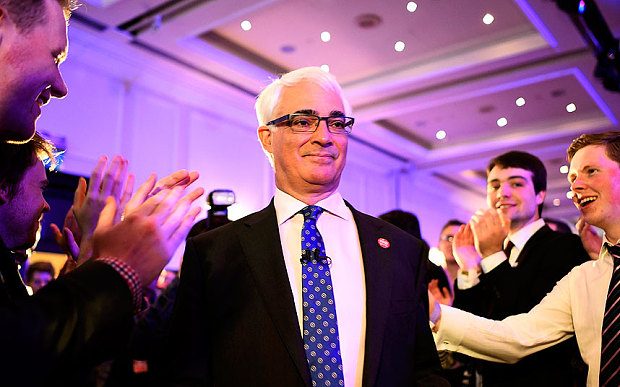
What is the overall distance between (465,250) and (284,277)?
1.51 m

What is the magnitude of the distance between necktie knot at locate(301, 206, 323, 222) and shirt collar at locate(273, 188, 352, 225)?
0.7 inches

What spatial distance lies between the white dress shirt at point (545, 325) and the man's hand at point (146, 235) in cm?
136

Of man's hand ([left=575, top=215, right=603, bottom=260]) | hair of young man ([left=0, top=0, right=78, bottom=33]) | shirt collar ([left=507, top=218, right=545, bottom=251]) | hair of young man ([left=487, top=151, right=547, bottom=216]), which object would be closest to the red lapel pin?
hair of young man ([left=0, top=0, right=78, bottom=33])

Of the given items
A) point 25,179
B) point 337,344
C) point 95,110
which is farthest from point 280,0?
point 337,344

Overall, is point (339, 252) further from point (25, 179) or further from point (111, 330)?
point (25, 179)

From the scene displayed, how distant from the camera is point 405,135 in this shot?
356 inches

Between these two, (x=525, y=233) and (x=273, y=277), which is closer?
(x=273, y=277)

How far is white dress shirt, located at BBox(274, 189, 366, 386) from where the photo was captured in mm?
1553

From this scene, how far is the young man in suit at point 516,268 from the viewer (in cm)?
243

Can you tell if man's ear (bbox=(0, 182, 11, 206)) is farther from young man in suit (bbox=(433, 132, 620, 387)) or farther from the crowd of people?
young man in suit (bbox=(433, 132, 620, 387))

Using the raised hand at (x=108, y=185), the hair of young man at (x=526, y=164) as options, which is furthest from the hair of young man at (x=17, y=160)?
the hair of young man at (x=526, y=164)

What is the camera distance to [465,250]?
9.24 ft

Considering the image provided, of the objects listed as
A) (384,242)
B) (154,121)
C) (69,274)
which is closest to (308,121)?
(384,242)

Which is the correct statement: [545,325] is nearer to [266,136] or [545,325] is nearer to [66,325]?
[266,136]
